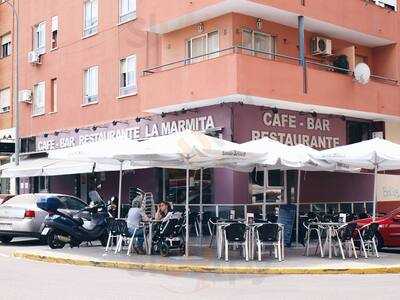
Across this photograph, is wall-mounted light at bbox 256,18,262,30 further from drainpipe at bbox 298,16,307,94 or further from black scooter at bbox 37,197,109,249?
black scooter at bbox 37,197,109,249

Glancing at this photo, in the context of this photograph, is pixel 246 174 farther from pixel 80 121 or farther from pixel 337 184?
pixel 80 121

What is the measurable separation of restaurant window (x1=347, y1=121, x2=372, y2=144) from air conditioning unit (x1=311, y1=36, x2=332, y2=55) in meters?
3.37

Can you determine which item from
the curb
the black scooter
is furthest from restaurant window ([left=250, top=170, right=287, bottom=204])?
the curb

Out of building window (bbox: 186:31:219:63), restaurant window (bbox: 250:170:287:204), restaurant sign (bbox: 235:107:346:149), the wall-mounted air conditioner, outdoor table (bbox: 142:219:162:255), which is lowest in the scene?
outdoor table (bbox: 142:219:162:255)

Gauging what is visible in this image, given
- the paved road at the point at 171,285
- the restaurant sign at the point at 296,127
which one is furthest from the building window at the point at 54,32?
the paved road at the point at 171,285

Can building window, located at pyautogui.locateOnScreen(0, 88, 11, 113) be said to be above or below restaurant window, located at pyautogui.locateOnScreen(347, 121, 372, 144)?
above

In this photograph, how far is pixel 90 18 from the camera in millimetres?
26922

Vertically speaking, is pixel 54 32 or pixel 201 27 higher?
pixel 54 32

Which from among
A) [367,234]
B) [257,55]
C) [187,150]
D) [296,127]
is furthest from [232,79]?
[367,234]

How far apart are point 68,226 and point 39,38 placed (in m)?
16.6

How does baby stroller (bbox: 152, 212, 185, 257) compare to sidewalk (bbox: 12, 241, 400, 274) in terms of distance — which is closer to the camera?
sidewalk (bbox: 12, 241, 400, 274)

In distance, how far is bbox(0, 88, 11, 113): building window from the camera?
32.5 meters

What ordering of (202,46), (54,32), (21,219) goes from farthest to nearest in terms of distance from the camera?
(54,32)
(202,46)
(21,219)

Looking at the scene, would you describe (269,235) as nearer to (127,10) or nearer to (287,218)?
(287,218)
